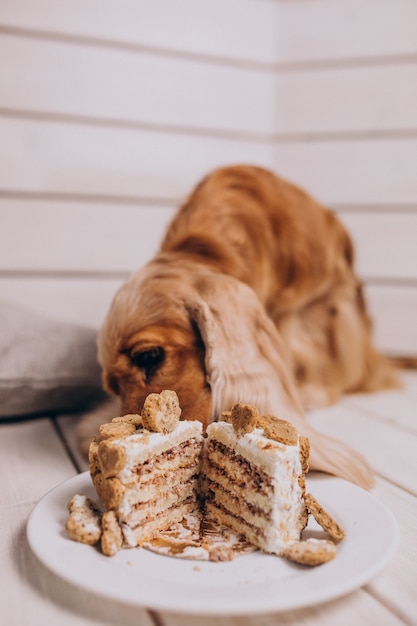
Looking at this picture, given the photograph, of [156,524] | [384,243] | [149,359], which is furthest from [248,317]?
[384,243]

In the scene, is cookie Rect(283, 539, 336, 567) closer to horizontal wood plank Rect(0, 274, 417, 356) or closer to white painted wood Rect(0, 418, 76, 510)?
white painted wood Rect(0, 418, 76, 510)

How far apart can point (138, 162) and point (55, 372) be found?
91cm

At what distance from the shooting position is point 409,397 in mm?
1987

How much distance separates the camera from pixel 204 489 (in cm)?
104

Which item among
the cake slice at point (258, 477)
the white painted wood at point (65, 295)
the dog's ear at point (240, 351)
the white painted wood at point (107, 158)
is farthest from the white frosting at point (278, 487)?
the white painted wood at point (107, 158)

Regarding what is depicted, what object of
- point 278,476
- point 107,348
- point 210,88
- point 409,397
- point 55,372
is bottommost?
point 409,397

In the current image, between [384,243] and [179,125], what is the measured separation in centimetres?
82

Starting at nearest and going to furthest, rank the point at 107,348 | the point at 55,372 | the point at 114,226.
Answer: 1. the point at 107,348
2. the point at 55,372
3. the point at 114,226

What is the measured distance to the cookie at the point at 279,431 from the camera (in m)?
0.90

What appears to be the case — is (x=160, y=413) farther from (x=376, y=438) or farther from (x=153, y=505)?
(x=376, y=438)

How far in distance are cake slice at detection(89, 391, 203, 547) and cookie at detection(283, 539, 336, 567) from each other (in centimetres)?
20

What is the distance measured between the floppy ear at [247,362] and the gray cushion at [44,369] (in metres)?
0.44

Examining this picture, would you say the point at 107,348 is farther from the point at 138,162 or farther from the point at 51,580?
the point at 138,162

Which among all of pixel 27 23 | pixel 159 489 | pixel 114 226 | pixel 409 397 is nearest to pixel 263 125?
pixel 114 226
